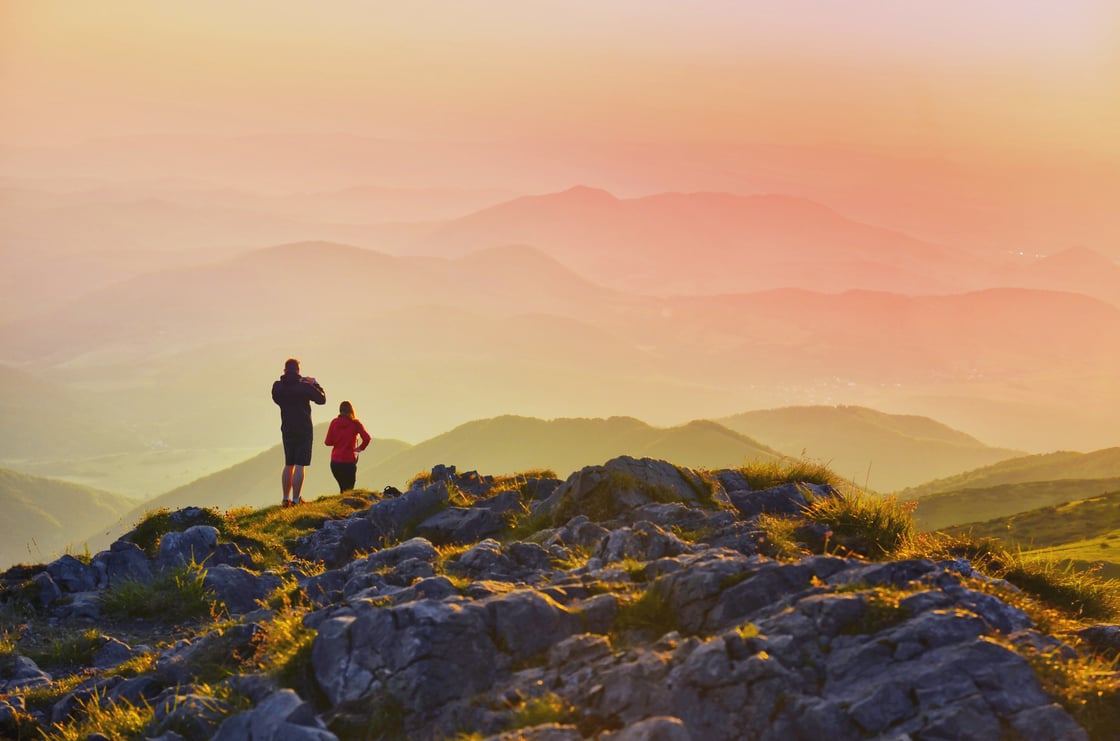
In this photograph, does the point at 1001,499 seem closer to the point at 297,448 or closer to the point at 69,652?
the point at 297,448

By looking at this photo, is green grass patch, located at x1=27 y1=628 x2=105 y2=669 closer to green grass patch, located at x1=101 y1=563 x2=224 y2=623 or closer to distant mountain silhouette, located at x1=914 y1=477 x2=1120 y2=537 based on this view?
green grass patch, located at x1=101 y1=563 x2=224 y2=623

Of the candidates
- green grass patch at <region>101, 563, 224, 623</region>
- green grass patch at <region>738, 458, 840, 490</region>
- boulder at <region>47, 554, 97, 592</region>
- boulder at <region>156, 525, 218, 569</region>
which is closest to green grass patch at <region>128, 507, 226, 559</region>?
boulder at <region>156, 525, 218, 569</region>

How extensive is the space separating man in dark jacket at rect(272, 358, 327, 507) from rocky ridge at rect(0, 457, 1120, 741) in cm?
1206

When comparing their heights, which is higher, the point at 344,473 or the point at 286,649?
the point at 344,473

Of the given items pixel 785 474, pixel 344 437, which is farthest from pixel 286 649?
pixel 344 437

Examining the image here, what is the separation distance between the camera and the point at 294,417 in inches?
1081

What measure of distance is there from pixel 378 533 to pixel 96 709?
31.0ft

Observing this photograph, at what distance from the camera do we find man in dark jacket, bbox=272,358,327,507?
2741 cm

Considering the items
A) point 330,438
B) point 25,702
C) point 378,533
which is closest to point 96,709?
point 25,702

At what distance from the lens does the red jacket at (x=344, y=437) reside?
27672 mm

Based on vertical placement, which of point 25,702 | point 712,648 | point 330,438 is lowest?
point 25,702

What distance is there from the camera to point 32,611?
1866 cm

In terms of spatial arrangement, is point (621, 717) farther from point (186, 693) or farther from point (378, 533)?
point (378, 533)

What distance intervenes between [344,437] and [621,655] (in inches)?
771
